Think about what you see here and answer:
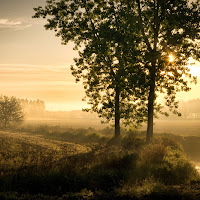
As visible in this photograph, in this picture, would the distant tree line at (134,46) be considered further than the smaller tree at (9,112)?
No

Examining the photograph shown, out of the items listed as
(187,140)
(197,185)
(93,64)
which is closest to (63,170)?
(197,185)

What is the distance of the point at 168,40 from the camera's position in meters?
16.8

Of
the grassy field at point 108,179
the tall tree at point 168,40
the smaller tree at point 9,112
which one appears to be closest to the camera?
the grassy field at point 108,179

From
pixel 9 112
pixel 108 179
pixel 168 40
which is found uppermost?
pixel 168 40

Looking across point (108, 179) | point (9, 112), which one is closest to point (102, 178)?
point (108, 179)

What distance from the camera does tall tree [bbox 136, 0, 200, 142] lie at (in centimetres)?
1673

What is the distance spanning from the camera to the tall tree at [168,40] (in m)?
16.7

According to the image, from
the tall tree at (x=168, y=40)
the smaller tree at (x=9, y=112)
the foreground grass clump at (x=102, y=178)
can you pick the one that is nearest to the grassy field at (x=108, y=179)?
the foreground grass clump at (x=102, y=178)

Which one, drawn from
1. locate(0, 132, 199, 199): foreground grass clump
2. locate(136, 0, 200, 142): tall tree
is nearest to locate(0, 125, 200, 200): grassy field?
locate(0, 132, 199, 199): foreground grass clump

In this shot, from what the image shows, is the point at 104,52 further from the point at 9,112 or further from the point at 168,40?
the point at 9,112

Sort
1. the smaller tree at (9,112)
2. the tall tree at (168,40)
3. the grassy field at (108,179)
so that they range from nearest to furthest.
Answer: the grassy field at (108,179) < the tall tree at (168,40) < the smaller tree at (9,112)

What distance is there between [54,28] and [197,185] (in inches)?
745

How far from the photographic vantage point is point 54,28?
21.9 meters

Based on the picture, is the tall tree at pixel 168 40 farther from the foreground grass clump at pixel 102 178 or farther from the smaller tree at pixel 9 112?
the smaller tree at pixel 9 112
